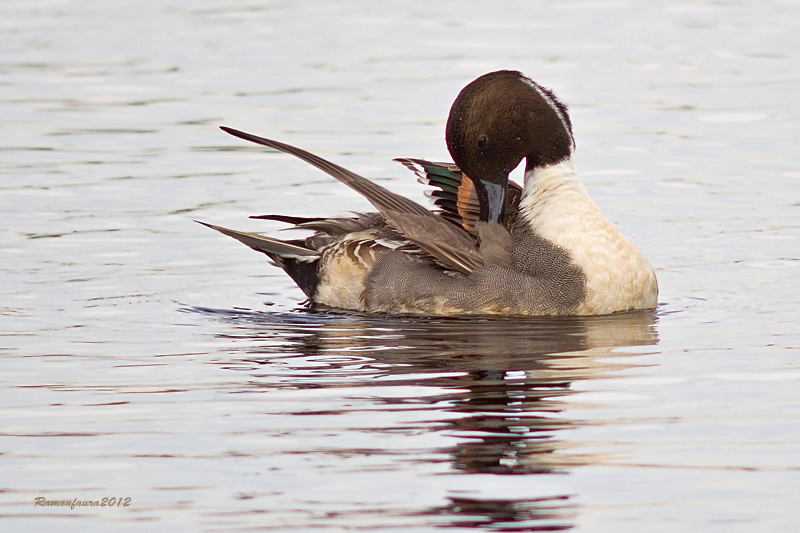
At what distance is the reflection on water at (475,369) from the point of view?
597cm

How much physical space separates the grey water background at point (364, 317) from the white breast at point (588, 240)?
0.47ft

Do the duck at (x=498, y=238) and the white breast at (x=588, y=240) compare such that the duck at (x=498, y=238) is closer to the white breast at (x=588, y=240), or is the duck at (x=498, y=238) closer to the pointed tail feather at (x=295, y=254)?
the white breast at (x=588, y=240)

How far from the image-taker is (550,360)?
7914 mm

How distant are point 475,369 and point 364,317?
6.19 ft

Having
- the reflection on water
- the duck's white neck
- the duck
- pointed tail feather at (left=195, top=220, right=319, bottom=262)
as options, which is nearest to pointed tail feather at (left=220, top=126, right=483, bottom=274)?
the duck

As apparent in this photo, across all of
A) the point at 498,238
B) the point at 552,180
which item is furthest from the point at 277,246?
the point at 552,180

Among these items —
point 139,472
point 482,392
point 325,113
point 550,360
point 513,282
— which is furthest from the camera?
point 325,113

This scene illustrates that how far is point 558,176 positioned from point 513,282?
77 centimetres

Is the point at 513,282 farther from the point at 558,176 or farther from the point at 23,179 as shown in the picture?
the point at 23,179

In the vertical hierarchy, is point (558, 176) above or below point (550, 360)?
above

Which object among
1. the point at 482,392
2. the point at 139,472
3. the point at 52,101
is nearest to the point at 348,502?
the point at 139,472

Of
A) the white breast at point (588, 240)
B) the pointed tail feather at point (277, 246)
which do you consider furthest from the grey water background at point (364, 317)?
the pointed tail feather at point (277, 246)

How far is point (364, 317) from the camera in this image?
374 inches

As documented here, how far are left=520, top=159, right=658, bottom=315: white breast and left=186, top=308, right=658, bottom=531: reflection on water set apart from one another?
0.41ft
